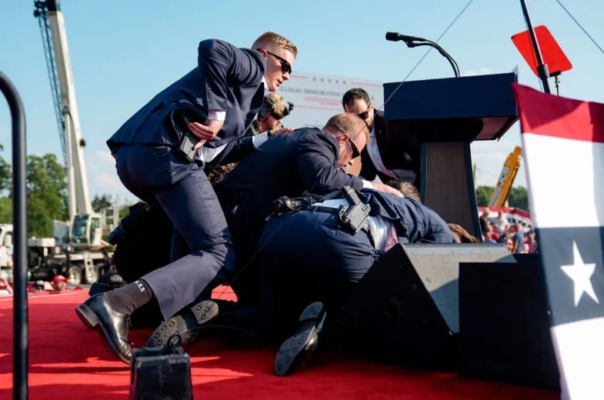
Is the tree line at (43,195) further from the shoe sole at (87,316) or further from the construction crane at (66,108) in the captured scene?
the shoe sole at (87,316)

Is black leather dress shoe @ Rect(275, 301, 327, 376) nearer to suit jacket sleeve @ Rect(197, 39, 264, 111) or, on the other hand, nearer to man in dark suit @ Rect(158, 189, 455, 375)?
man in dark suit @ Rect(158, 189, 455, 375)

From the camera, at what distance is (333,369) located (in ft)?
8.05

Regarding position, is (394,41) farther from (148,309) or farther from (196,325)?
(196,325)

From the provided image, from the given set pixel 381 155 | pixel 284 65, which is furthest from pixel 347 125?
pixel 381 155

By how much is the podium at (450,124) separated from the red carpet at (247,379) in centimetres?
176

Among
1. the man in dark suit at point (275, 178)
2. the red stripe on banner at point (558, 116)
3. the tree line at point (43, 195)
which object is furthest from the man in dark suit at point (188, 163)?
the tree line at point (43, 195)

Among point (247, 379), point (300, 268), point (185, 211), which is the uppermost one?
point (185, 211)

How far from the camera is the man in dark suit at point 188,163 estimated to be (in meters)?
2.64

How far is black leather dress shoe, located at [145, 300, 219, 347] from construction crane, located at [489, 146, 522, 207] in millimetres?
18420

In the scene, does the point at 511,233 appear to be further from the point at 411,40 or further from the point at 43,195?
the point at 43,195

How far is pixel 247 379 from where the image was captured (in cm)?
226

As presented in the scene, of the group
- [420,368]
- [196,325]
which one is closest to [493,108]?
[420,368]

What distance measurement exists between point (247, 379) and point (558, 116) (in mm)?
1248

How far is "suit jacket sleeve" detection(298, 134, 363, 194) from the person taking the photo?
10.2 feet
